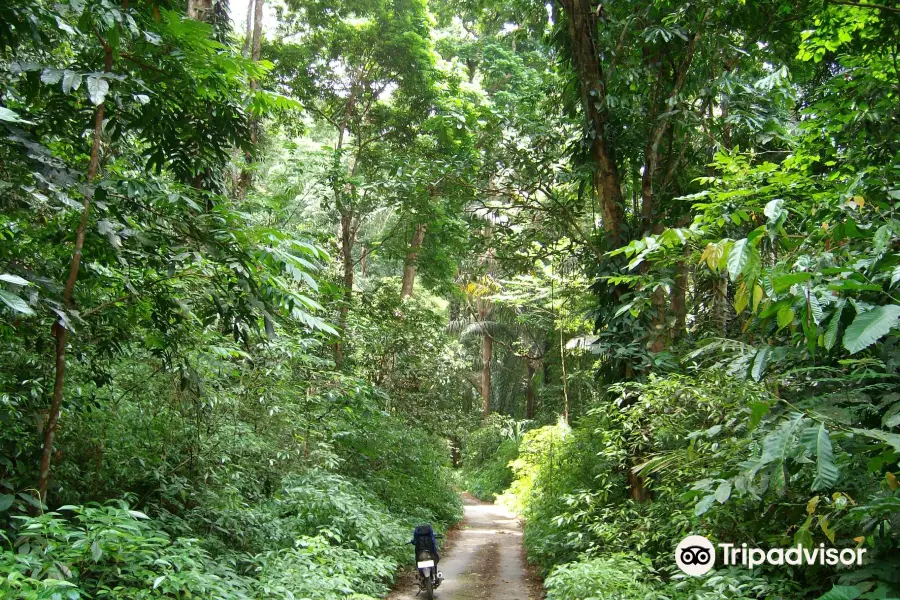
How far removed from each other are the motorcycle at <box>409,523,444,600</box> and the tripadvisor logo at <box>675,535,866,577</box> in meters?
3.24

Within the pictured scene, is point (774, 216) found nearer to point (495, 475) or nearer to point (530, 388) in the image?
point (495, 475)

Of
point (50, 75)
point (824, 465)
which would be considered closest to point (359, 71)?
point (50, 75)

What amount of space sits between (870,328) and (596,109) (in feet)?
20.1

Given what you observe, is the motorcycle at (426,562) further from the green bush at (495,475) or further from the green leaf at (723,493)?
the green bush at (495,475)

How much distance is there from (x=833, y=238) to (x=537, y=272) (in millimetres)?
13458

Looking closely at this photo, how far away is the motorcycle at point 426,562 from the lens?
709 centimetres

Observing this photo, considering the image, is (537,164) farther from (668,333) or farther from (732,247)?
(732,247)

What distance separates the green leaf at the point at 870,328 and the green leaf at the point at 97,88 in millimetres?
3578

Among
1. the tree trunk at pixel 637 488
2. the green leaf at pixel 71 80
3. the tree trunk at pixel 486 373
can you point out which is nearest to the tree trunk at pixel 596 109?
the tree trunk at pixel 637 488

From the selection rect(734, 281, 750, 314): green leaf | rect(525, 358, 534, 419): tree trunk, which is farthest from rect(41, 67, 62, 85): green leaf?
rect(525, 358, 534, 419): tree trunk

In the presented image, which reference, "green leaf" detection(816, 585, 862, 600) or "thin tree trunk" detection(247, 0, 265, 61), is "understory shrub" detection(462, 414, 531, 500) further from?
"green leaf" detection(816, 585, 862, 600)

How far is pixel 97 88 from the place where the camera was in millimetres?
3111

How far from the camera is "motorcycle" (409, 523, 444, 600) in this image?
23.3 ft

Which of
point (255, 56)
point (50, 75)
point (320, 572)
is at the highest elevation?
point (255, 56)
